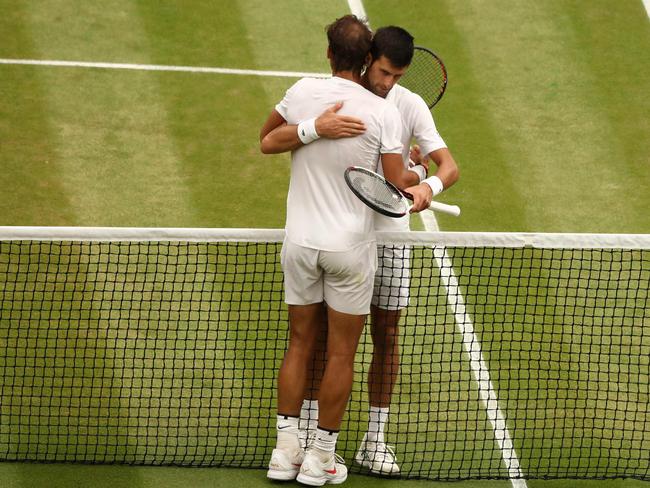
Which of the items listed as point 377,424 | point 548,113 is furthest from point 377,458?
point 548,113

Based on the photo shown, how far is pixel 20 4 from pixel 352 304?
7.20 metres

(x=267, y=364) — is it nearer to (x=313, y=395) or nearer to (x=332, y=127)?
(x=313, y=395)

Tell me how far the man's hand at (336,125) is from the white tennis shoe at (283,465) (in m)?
2.05

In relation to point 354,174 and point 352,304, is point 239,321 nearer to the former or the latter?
point 352,304

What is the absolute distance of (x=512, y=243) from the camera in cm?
887

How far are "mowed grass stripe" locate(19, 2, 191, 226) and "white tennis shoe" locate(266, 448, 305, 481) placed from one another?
3515 mm

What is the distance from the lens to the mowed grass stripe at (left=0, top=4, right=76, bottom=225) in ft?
38.6

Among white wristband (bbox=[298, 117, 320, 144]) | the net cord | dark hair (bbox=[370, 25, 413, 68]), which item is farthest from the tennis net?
dark hair (bbox=[370, 25, 413, 68])

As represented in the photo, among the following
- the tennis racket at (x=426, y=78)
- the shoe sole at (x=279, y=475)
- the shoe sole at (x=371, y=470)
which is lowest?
the shoe sole at (x=371, y=470)

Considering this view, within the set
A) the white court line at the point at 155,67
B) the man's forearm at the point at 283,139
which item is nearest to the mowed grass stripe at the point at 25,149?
the white court line at the point at 155,67

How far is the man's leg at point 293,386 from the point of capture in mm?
8734

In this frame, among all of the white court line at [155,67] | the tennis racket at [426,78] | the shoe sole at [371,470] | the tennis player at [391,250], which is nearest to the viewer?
the tennis player at [391,250]

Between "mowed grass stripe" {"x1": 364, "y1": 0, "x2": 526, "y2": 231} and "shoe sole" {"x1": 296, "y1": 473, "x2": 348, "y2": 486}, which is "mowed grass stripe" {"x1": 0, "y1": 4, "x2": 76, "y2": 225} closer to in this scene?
"mowed grass stripe" {"x1": 364, "y1": 0, "x2": 526, "y2": 231}

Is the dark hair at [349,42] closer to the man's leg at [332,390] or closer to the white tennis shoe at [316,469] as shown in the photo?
the man's leg at [332,390]
